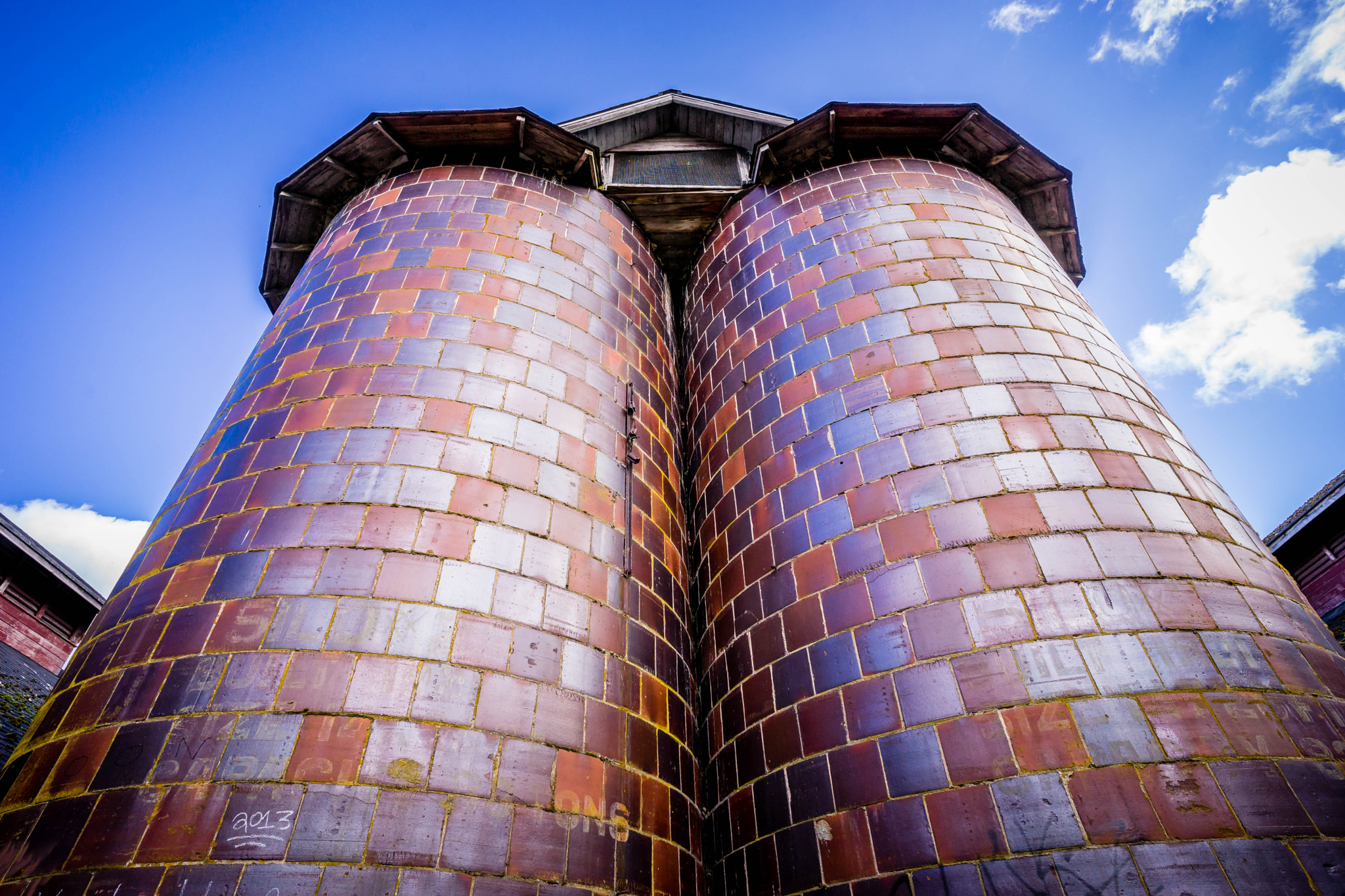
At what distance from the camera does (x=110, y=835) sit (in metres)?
3.63

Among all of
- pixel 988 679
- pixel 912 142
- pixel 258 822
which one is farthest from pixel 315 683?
pixel 912 142

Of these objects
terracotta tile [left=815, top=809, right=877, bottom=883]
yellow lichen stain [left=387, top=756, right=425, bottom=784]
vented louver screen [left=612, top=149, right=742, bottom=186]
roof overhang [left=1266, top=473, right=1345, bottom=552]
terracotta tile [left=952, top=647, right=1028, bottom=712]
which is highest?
vented louver screen [left=612, top=149, right=742, bottom=186]

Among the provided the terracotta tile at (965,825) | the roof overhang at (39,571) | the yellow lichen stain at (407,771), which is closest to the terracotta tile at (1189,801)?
the terracotta tile at (965,825)

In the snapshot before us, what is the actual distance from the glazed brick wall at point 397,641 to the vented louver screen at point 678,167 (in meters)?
7.13

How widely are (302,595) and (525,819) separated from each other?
6.90ft

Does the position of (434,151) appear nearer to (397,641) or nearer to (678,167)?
(678,167)

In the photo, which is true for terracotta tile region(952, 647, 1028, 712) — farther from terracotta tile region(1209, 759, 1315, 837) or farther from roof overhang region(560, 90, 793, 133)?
roof overhang region(560, 90, 793, 133)

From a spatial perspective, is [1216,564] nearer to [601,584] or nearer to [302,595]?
[601,584]

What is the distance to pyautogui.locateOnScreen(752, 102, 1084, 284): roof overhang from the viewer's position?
31.2 feet

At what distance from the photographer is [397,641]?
4.51m

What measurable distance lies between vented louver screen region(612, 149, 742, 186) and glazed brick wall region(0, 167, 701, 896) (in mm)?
7135

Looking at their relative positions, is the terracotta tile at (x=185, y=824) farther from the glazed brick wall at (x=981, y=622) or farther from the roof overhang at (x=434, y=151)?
the roof overhang at (x=434, y=151)

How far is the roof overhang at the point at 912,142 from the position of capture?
952 cm

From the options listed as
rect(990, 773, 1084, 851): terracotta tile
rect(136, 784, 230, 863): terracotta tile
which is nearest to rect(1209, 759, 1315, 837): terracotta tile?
rect(990, 773, 1084, 851): terracotta tile
